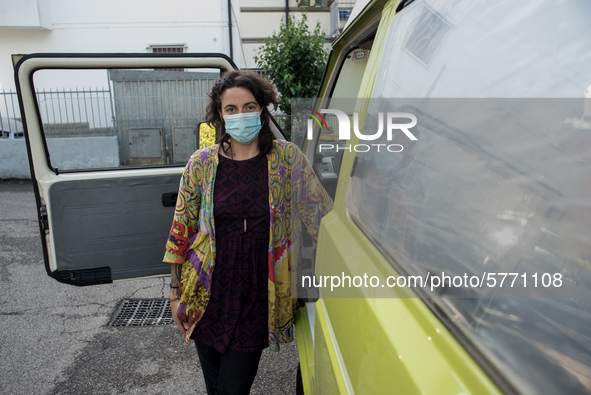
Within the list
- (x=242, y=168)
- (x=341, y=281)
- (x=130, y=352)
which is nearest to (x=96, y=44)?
(x=130, y=352)

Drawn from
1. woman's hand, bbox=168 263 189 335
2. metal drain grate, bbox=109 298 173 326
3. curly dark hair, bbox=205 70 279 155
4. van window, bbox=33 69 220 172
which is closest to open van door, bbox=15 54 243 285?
curly dark hair, bbox=205 70 279 155

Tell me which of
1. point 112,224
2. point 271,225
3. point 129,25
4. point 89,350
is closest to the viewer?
point 271,225

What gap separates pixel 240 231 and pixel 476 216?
1.18 m

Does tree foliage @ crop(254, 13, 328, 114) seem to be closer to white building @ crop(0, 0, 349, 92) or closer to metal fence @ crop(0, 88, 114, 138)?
white building @ crop(0, 0, 349, 92)

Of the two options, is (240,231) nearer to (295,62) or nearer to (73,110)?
(295,62)

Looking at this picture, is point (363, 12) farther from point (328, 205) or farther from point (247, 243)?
point (247, 243)

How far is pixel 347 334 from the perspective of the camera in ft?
3.26

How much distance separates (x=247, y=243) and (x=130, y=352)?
73.1 inches

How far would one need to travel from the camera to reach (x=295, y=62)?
7.03 meters

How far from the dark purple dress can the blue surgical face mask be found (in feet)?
0.31

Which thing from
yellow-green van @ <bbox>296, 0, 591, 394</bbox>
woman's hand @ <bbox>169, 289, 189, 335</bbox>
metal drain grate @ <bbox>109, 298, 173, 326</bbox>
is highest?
yellow-green van @ <bbox>296, 0, 591, 394</bbox>

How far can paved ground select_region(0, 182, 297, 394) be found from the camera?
2637 mm

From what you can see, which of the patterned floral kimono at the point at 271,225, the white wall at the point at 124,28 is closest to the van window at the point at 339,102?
the patterned floral kimono at the point at 271,225

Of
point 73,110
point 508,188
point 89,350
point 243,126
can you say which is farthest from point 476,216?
point 73,110
